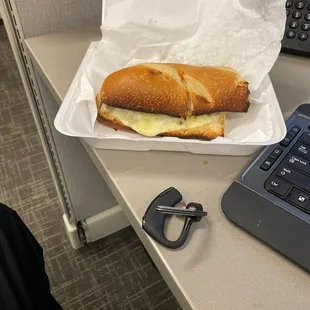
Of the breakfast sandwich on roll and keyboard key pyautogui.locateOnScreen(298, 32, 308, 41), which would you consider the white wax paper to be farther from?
keyboard key pyautogui.locateOnScreen(298, 32, 308, 41)

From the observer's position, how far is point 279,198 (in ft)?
1.23

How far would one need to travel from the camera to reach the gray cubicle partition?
68cm

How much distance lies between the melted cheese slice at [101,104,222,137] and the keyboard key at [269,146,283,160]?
0.07 meters

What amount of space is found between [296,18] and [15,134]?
4.09 ft

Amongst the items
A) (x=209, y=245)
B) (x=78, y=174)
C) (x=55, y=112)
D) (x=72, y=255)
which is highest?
(x=209, y=245)

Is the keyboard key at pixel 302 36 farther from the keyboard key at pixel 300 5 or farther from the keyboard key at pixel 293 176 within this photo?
the keyboard key at pixel 293 176

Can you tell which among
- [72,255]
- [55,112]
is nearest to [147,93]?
[55,112]

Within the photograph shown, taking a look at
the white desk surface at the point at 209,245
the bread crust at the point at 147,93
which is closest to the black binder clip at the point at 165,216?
the white desk surface at the point at 209,245

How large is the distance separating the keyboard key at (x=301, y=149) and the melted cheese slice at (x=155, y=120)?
0.09 metres

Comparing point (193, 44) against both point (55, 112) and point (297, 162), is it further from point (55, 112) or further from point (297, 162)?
point (55, 112)

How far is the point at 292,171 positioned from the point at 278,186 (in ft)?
0.08

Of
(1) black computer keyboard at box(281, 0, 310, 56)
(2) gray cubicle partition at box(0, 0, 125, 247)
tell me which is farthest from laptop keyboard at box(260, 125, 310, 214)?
(2) gray cubicle partition at box(0, 0, 125, 247)

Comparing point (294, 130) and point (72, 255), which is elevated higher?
point (294, 130)

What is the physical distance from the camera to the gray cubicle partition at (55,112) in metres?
0.68
